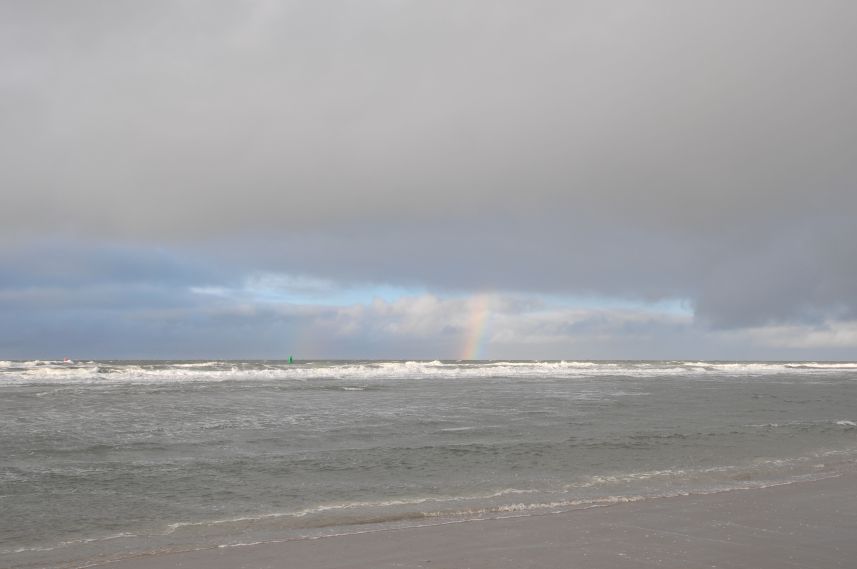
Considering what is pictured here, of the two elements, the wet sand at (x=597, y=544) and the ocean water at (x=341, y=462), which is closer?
the wet sand at (x=597, y=544)

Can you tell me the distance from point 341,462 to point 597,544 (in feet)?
25.1

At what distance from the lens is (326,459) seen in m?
14.6

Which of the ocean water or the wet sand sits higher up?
the wet sand

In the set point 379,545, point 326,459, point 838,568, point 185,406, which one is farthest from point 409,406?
point 838,568

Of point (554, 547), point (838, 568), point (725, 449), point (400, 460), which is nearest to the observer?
point (838, 568)

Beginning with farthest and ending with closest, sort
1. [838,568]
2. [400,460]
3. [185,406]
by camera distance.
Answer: [185,406], [400,460], [838,568]

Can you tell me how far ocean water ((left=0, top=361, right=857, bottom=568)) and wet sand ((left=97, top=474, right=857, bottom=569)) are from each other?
0.69 meters

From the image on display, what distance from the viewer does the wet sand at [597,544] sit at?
7059 millimetres

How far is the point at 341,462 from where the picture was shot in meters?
14.2

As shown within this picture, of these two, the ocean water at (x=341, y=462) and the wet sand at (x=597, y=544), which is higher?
the wet sand at (x=597, y=544)

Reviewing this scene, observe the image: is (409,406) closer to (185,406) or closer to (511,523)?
(185,406)

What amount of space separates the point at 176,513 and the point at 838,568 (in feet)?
30.3

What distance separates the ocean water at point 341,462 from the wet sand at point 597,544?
0.69 m

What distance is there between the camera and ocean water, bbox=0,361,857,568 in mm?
9359
